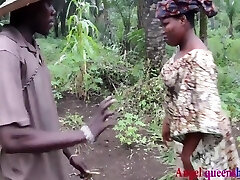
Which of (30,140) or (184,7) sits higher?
(184,7)

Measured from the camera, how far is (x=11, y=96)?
1710mm

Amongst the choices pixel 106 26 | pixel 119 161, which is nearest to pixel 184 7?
pixel 119 161

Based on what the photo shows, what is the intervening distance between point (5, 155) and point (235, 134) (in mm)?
4016

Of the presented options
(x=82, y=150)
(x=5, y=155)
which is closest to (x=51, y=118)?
(x=5, y=155)

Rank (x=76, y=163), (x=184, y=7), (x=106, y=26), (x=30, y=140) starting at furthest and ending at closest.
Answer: (x=106, y=26), (x=184, y=7), (x=76, y=163), (x=30, y=140)

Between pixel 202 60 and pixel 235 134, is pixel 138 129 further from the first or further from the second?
pixel 202 60

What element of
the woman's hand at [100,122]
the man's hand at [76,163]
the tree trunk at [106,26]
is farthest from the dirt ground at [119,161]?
the tree trunk at [106,26]

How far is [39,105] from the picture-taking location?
6.39 feet

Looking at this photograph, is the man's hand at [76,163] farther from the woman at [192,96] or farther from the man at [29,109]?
the woman at [192,96]

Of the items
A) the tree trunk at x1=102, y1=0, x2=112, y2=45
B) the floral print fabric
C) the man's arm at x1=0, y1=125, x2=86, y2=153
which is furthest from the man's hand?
the tree trunk at x1=102, y1=0, x2=112, y2=45

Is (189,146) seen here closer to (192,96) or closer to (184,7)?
(192,96)

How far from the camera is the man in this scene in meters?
1.70

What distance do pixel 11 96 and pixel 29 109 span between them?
0.21 meters

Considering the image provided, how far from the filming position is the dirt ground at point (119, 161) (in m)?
4.69
